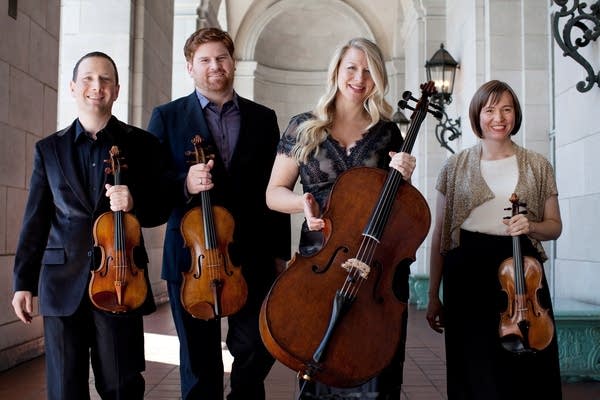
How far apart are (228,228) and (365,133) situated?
1.97 feet

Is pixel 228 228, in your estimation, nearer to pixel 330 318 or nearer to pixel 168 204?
pixel 168 204

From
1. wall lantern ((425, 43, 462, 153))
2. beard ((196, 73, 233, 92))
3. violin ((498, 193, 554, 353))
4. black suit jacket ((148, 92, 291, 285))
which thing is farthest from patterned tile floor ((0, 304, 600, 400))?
wall lantern ((425, 43, 462, 153))

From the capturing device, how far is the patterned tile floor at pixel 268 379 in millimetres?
3656

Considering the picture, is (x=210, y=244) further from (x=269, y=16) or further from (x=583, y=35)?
(x=269, y=16)

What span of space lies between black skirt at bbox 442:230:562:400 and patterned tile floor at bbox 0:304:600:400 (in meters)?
1.49

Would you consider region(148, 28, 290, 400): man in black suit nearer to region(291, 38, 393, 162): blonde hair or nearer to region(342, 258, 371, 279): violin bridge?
region(291, 38, 393, 162): blonde hair

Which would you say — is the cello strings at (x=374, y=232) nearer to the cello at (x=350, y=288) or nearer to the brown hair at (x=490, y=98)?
the cello at (x=350, y=288)

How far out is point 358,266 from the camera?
1.86 m

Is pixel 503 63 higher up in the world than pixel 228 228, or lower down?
higher up

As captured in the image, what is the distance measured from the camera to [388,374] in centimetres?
211

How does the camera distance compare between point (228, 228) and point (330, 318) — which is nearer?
point (330, 318)

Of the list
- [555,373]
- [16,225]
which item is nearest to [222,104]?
[555,373]

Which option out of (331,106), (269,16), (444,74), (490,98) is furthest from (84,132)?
(269,16)

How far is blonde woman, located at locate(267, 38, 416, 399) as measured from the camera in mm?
2232
